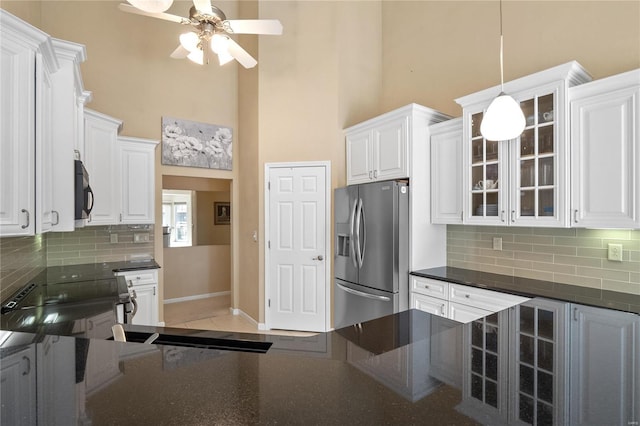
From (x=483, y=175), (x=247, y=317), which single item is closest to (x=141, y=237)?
(x=247, y=317)

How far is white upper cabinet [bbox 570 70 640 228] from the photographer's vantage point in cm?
Answer: 204

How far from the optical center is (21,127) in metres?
1.51

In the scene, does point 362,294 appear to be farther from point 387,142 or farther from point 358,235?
point 387,142

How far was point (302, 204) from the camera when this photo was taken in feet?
13.2

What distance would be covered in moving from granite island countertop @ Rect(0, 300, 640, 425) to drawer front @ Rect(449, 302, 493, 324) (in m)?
1.64

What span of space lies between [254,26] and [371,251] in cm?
227

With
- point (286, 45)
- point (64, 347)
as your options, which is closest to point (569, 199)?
point (64, 347)

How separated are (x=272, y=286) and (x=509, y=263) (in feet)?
8.62

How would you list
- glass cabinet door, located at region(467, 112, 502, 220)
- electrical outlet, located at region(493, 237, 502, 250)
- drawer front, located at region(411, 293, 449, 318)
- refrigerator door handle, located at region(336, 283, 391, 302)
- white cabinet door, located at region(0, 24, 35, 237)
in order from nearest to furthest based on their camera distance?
white cabinet door, located at region(0, 24, 35, 237)
glass cabinet door, located at region(467, 112, 502, 220)
drawer front, located at region(411, 293, 449, 318)
electrical outlet, located at region(493, 237, 502, 250)
refrigerator door handle, located at region(336, 283, 391, 302)

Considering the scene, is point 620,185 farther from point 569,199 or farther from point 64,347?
point 64,347

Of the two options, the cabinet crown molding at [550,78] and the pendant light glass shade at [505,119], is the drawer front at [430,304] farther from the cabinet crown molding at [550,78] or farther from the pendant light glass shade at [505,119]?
the cabinet crown molding at [550,78]

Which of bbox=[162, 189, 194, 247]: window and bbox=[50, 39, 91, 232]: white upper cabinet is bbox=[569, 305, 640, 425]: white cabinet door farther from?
bbox=[162, 189, 194, 247]: window

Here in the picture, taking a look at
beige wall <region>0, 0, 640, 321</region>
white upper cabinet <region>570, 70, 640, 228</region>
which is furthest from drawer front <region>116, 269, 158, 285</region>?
white upper cabinet <region>570, 70, 640, 228</region>

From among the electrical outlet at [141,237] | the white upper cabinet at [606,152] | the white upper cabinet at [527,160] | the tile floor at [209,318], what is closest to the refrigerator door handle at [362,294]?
the tile floor at [209,318]
